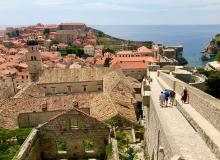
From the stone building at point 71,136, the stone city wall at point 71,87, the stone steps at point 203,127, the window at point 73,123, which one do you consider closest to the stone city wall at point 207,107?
the stone steps at point 203,127

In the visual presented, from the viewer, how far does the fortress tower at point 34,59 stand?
46.5 m

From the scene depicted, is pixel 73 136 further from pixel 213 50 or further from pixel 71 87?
pixel 213 50

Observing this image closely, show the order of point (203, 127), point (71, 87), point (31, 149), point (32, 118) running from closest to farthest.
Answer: point (203, 127)
point (31, 149)
point (32, 118)
point (71, 87)

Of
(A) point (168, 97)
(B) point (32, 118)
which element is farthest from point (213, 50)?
(A) point (168, 97)

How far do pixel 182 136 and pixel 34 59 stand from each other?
38.8 m

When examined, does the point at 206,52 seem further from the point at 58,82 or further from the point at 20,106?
the point at 20,106

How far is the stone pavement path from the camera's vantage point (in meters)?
9.66

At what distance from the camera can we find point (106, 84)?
35.7 meters

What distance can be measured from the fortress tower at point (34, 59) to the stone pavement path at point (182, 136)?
112ft

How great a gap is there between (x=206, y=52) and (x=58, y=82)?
9974 centimetres

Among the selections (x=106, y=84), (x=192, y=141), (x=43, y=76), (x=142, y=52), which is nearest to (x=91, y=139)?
(x=192, y=141)

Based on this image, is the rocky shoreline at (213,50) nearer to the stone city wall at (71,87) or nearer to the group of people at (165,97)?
the stone city wall at (71,87)

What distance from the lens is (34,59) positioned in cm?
4688

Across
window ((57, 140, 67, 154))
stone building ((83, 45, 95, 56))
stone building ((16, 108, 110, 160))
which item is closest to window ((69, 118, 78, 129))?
stone building ((16, 108, 110, 160))
